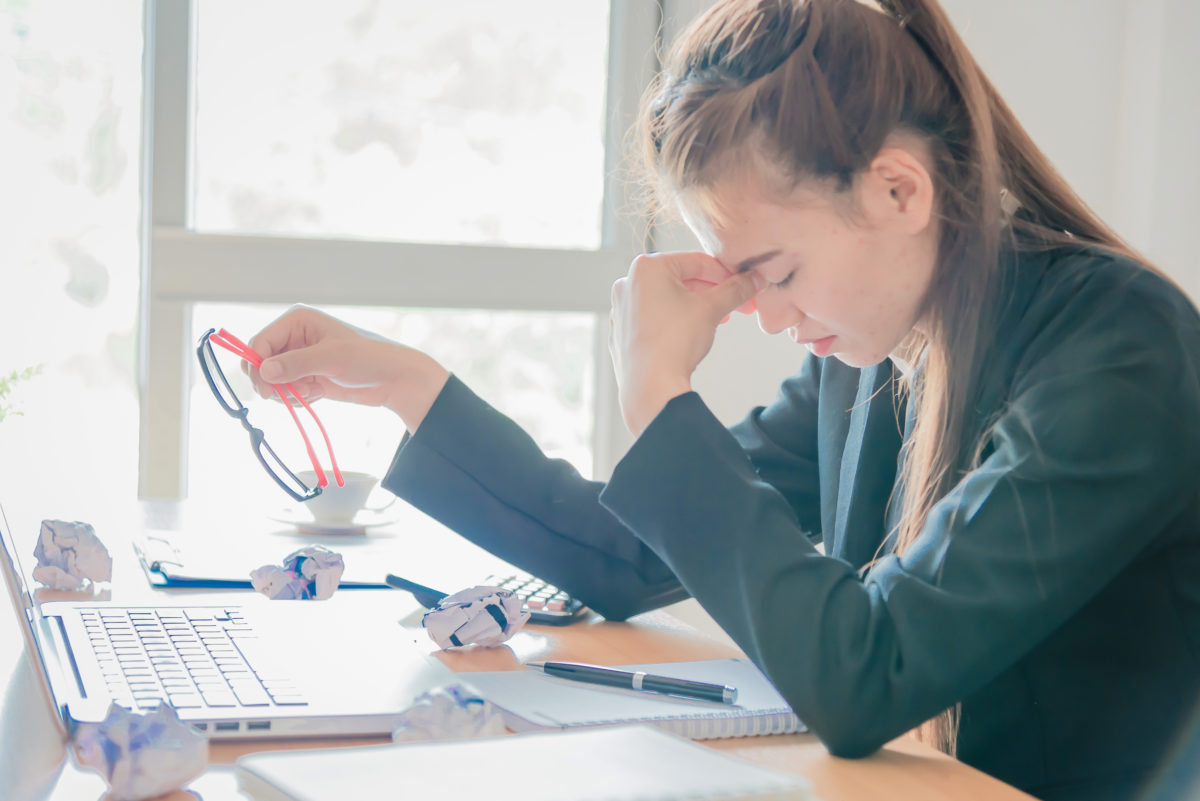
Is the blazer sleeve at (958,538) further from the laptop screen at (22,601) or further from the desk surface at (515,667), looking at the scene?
the laptop screen at (22,601)

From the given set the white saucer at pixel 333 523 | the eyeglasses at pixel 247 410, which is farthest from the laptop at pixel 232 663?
the white saucer at pixel 333 523

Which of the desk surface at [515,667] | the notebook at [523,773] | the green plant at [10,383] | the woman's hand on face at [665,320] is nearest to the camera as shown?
the notebook at [523,773]

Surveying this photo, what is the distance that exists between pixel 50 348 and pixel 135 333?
16 centimetres

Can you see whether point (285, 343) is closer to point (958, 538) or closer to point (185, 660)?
point (185, 660)

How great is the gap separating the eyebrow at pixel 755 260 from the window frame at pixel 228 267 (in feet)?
3.72

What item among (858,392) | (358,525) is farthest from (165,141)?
(858,392)

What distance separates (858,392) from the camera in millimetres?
1143

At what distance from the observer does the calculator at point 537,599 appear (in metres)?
1.02

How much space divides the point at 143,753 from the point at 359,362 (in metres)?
0.57

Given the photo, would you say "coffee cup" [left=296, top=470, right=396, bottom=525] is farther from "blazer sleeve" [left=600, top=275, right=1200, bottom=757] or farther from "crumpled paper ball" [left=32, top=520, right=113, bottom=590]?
"blazer sleeve" [left=600, top=275, right=1200, bottom=757]

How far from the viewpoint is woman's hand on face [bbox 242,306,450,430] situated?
108 cm

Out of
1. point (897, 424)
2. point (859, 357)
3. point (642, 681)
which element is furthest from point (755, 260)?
point (642, 681)

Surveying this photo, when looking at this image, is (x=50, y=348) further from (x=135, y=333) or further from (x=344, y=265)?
(x=344, y=265)

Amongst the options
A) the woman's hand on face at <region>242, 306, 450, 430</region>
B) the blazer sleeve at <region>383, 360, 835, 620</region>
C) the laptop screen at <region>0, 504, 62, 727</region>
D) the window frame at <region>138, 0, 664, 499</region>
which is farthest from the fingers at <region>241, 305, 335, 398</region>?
the window frame at <region>138, 0, 664, 499</region>
